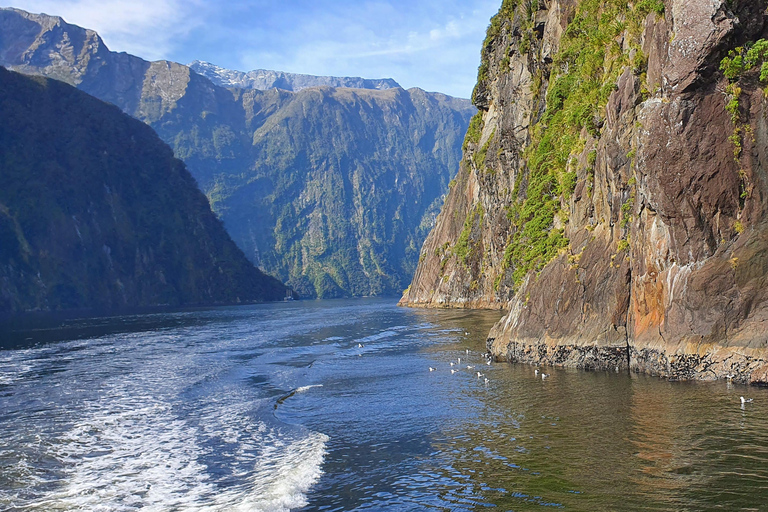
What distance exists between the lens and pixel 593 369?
3041 cm

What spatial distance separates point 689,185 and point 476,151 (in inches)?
3030

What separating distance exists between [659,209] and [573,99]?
815 inches

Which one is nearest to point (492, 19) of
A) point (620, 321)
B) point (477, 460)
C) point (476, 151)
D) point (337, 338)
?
point (476, 151)

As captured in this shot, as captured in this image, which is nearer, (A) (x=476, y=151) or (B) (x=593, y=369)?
(B) (x=593, y=369)

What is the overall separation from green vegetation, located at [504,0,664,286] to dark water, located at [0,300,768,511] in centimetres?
1223

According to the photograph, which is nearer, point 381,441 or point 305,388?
point 381,441

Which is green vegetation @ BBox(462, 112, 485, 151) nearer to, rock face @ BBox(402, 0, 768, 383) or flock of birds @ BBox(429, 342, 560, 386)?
rock face @ BBox(402, 0, 768, 383)

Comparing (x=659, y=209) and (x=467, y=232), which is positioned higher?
(x=467, y=232)

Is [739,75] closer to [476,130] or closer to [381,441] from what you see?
[381,441]

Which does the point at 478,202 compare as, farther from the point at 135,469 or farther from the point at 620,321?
the point at 135,469

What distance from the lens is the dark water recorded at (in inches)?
609

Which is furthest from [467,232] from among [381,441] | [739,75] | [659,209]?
[381,441]

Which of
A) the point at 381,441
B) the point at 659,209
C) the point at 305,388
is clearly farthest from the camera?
the point at 305,388

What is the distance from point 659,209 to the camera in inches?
A: 1053
